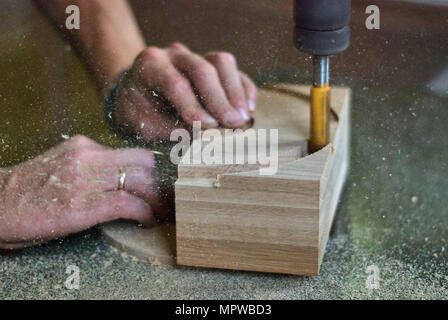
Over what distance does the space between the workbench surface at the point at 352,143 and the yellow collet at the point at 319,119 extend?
44 mm

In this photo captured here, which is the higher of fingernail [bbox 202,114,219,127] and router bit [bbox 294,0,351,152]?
router bit [bbox 294,0,351,152]

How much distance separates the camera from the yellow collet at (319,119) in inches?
27.4

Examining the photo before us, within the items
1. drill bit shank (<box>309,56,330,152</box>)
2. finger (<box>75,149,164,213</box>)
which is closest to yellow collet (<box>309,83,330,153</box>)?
drill bit shank (<box>309,56,330,152</box>)

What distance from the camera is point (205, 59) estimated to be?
2.63 feet

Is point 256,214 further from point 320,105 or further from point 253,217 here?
point 320,105

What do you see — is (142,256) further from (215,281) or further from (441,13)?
(441,13)

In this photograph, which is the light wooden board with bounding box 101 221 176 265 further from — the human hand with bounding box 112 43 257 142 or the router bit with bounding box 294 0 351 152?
the router bit with bounding box 294 0 351 152

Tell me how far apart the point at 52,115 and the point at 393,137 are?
36cm

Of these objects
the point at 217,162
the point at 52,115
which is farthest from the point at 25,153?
the point at 217,162

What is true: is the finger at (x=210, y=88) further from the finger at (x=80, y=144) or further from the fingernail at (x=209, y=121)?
the finger at (x=80, y=144)

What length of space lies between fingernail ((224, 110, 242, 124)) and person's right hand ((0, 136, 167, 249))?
9 cm

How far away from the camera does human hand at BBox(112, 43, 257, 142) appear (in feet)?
2.39

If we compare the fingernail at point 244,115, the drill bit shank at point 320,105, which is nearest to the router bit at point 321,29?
the drill bit shank at point 320,105

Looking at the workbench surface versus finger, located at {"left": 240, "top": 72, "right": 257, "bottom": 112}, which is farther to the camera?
finger, located at {"left": 240, "top": 72, "right": 257, "bottom": 112}
